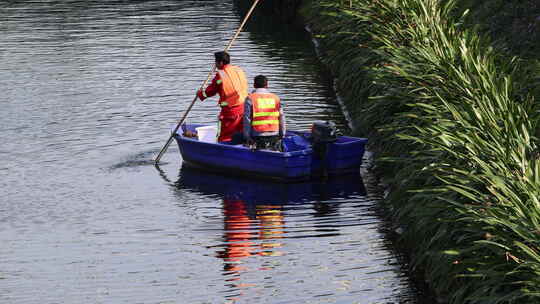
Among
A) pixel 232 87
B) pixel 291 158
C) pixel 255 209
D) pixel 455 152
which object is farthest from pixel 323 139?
pixel 455 152

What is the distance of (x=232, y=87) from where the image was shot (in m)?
20.1

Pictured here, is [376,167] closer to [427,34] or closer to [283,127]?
[283,127]

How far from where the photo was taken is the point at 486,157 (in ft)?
45.2

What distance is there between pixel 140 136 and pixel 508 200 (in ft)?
38.9

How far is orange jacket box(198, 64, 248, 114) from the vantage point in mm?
20078

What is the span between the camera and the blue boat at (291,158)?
18.9 meters

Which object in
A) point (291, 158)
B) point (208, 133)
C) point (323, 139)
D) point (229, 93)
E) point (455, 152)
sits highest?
point (455, 152)

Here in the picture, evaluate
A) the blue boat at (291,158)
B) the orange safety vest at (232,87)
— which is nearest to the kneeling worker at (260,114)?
the blue boat at (291,158)

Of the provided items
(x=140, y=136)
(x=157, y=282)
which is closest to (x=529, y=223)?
(x=157, y=282)

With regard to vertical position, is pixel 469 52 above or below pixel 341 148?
above

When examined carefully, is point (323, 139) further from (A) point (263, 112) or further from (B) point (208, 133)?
(B) point (208, 133)

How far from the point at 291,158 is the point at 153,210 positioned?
2473mm

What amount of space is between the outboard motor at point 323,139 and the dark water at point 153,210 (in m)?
0.42

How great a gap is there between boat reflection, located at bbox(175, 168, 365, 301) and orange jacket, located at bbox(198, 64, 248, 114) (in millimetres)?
1252
